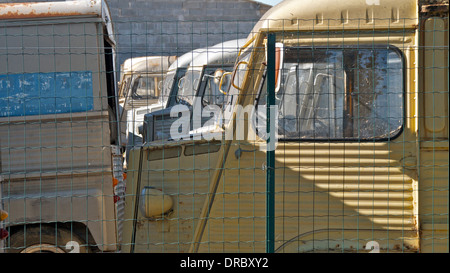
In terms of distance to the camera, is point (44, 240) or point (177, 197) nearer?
point (177, 197)

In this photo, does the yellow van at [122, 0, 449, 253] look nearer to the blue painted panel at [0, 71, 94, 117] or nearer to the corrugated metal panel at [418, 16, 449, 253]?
the corrugated metal panel at [418, 16, 449, 253]

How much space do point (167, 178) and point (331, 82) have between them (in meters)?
1.54

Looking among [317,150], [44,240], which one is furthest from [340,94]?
[44,240]

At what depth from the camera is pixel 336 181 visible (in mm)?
4551

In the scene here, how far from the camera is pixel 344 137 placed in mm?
4559

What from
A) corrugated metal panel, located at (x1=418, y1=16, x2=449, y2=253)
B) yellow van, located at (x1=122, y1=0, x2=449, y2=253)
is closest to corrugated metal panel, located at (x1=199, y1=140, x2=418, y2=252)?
yellow van, located at (x1=122, y1=0, x2=449, y2=253)

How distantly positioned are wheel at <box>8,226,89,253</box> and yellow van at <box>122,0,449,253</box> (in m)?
1.62

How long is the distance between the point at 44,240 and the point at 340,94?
3042 mm

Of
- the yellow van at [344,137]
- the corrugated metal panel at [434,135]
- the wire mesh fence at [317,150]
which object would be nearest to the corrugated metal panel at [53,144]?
the wire mesh fence at [317,150]

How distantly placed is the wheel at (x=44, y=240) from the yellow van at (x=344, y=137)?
1.62 m

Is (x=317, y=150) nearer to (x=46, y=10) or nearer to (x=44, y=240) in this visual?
(x=44, y=240)
